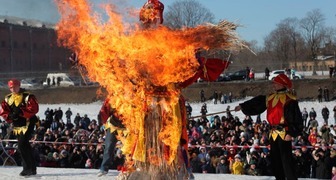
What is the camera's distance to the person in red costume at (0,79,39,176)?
364 inches

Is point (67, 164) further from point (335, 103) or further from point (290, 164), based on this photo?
point (335, 103)

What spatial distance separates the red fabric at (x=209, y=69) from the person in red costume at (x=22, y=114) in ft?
11.6

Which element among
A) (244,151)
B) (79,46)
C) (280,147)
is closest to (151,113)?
(79,46)

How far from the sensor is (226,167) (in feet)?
41.7

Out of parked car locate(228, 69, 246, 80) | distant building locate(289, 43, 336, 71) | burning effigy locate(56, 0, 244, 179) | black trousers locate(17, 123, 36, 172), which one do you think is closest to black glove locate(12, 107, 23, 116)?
black trousers locate(17, 123, 36, 172)

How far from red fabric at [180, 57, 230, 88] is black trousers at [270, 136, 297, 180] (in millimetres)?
1671

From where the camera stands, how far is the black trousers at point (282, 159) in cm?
772

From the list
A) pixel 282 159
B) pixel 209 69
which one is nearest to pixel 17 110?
pixel 209 69

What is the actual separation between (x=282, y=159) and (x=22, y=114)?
4381 mm

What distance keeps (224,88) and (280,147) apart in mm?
31942

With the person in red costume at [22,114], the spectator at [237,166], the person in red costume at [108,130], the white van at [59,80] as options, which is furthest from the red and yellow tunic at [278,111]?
the white van at [59,80]

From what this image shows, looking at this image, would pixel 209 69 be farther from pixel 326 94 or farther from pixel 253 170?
pixel 326 94

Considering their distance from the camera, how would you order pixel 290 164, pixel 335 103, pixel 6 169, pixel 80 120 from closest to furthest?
pixel 290 164, pixel 6 169, pixel 80 120, pixel 335 103

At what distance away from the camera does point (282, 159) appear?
781 cm
